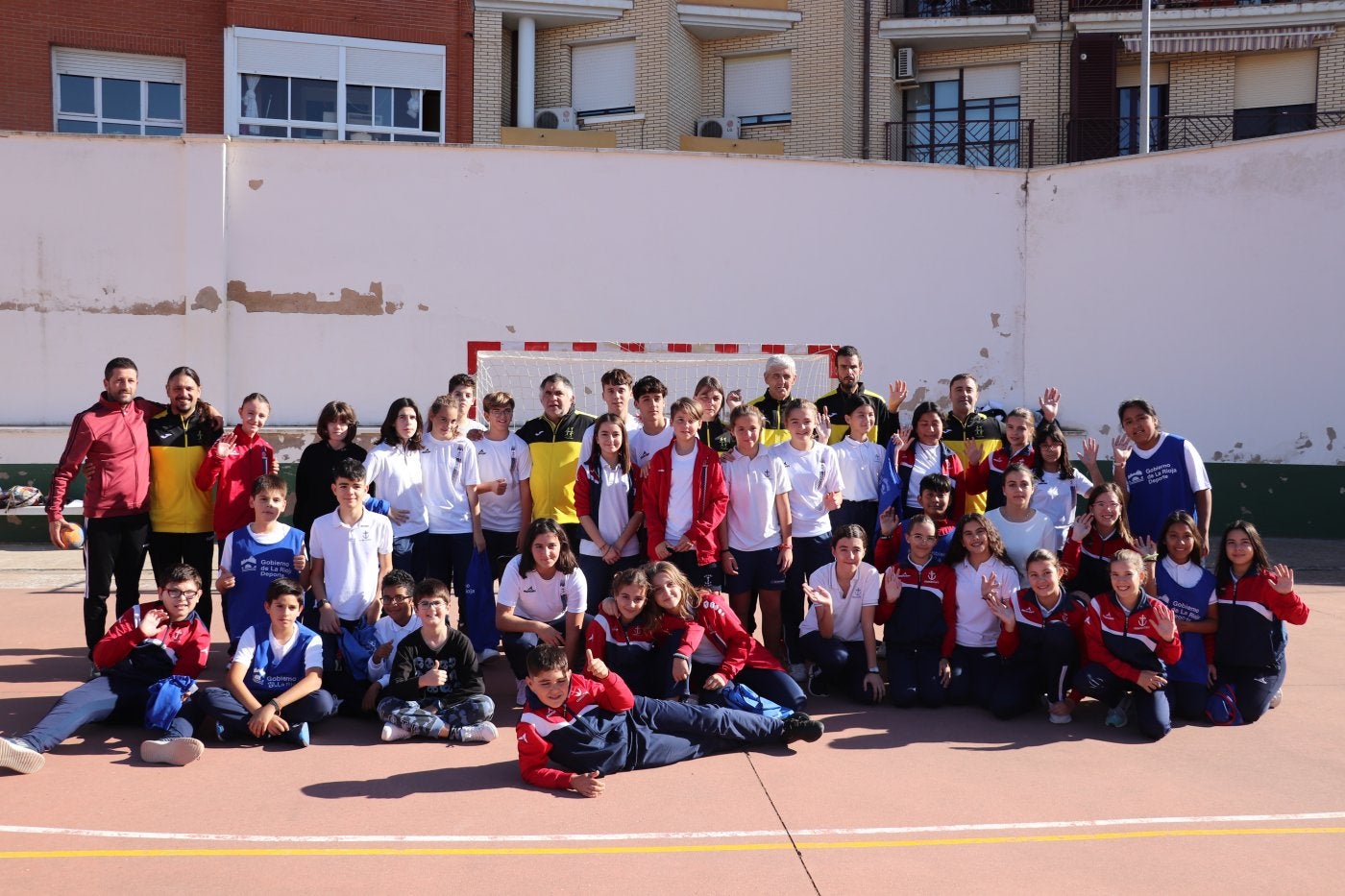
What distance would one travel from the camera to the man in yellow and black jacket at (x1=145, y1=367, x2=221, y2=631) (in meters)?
7.78

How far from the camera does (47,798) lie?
17.6 feet

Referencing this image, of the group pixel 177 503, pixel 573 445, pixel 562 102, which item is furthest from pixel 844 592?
pixel 562 102

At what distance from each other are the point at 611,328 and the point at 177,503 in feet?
24.9

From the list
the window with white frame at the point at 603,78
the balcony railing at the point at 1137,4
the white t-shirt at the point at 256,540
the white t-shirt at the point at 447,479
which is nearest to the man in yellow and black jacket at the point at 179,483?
the white t-shirt at the point at 256,540

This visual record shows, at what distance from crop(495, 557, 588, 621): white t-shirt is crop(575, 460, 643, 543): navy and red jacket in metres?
0.60

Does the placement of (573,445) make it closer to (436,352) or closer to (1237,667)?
(1237,667)

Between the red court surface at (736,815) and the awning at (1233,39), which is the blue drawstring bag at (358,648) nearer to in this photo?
the red court surface at (736,815)

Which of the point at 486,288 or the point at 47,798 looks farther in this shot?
the point at 486,288

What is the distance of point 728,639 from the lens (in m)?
6.71

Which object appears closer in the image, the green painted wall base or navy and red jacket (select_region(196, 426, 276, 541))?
navy and red jacket (select_region(196, 426, 276, 541))

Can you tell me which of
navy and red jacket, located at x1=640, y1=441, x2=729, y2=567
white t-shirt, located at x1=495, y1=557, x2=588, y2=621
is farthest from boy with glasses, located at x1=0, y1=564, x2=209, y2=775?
navy and red jacket, located at x1=640, y1=441, x2=729, y2=567

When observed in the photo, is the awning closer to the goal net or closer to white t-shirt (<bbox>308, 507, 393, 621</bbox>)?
the goal net

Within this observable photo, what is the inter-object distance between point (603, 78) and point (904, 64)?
619 centimetres

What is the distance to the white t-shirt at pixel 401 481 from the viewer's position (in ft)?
25.4
